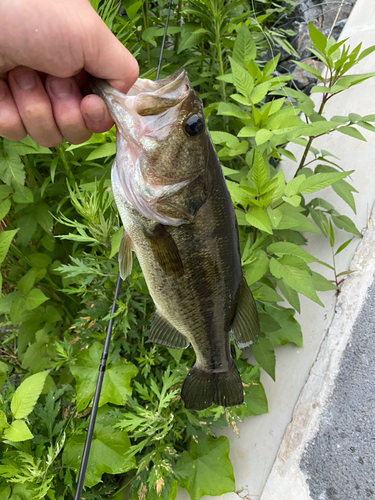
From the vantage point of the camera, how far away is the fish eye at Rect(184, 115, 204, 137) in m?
0.96

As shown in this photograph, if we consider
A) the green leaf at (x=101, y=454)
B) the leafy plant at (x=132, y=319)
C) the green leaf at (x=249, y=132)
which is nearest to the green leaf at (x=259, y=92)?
the leafy plant at (x=132, y=319)

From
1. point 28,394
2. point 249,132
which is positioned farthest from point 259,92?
point 28,394

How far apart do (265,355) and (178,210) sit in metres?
1.09

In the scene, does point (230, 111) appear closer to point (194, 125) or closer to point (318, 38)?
point (318, 38)

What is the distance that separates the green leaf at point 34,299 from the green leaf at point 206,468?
1082 millimetres

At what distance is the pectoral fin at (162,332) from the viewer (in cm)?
128

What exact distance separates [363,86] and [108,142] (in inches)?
95.0

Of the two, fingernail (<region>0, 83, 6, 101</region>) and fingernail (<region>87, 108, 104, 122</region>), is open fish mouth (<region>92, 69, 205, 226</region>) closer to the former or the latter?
fingernail (<region>87, 108, 104, 122</region>)

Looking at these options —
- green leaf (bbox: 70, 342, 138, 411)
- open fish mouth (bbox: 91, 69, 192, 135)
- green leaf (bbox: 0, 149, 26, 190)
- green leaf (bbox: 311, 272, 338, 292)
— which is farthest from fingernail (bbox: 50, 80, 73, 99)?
green leaf (bbox: 311, 272, 338, 292)

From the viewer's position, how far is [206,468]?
5.68 ft

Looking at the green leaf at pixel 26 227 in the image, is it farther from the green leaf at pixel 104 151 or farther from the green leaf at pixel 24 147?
the green leaf at pixel 104 151

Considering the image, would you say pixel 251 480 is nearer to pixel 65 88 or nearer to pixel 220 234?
pixel 220 234

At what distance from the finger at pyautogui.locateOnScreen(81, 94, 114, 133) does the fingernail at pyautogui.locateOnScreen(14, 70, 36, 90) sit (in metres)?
0.22

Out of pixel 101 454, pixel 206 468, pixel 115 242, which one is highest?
pixel 115 242
